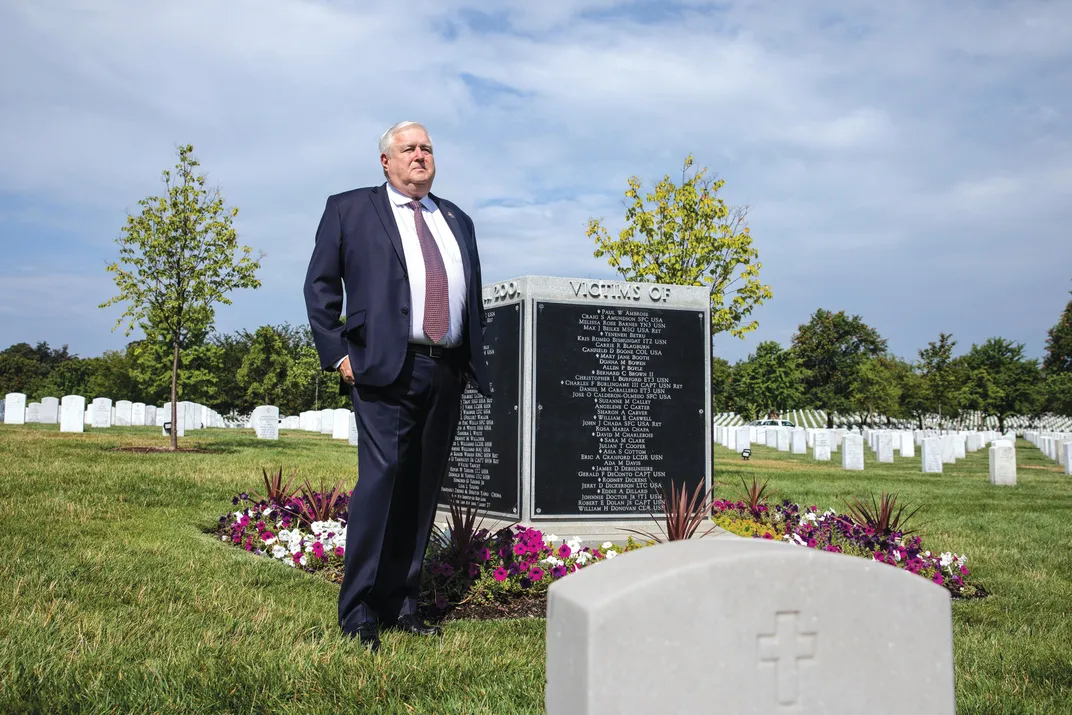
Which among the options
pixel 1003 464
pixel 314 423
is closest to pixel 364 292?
pixel 1003 464

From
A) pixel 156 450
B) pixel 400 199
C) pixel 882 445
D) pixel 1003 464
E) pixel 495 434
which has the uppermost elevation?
pixel 400 199

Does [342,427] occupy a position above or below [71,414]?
below

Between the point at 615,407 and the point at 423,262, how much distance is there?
346 cm

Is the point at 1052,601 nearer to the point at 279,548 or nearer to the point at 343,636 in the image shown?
the point at 343,636

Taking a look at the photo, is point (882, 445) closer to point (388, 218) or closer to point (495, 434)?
point (495, 434)

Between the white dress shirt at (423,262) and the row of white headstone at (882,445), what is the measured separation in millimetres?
16186

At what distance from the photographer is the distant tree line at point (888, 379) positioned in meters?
56.8

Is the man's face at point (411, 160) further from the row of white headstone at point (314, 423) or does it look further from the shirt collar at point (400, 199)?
the row of white headstone at point (314, 423)

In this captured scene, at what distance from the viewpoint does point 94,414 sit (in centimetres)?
2950

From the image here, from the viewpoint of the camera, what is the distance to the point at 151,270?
17.3 meters

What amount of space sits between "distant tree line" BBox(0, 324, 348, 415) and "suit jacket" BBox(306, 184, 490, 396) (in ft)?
139

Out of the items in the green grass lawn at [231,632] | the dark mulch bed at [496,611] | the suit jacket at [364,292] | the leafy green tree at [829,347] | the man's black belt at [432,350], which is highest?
the leafy green tree at [829,347]

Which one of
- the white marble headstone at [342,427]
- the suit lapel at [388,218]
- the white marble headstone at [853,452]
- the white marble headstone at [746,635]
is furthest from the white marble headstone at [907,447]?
the white marble headstone at [746,635]

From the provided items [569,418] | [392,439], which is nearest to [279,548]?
[569,418]
